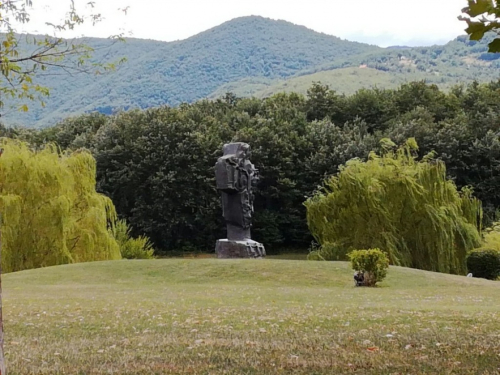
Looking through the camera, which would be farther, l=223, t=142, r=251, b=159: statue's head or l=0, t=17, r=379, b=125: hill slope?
l=0, t=17, r=379, b=125: hill slope

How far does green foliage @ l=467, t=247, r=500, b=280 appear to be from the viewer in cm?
2520

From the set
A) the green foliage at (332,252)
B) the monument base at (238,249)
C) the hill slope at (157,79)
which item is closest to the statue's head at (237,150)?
the monument base at (238,249)

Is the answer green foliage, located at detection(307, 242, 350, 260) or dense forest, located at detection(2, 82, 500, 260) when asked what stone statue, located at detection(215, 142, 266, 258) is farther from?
dense forest, located at detection(2, 82, 500, 260)

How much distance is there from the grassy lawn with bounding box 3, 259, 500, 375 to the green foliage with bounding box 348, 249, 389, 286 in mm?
1188

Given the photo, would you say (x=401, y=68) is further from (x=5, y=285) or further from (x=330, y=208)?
(x=5, y=285)

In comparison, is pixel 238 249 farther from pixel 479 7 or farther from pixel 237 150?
pixel 479 7

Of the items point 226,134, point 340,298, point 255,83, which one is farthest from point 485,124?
point 255,83

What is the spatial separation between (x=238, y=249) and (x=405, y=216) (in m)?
8.29

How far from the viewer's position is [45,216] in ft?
88.4

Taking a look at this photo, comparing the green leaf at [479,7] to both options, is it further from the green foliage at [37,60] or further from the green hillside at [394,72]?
the green hillside at [394,72]

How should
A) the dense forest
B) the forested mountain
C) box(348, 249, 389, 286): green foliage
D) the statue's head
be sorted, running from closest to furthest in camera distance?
box(348, 249, 389, 286): green foliage, the statue's head, the dense forest, the forested mountain

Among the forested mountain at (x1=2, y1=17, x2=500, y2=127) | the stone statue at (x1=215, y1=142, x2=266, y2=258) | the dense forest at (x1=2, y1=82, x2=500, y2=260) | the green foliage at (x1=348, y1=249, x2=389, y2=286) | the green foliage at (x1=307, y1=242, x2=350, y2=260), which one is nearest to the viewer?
the green foliage at (x1=348, y1=249, x2=389, y2=286)

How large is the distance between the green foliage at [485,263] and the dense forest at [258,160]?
1865 centimetres

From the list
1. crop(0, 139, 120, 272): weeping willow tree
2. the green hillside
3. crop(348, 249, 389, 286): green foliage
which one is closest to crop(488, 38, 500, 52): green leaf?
crop(348, 249, 389, 286): green foliage
